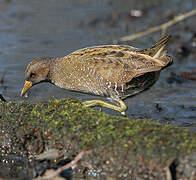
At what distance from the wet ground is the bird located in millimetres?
763

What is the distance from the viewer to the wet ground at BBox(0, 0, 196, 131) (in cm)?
657

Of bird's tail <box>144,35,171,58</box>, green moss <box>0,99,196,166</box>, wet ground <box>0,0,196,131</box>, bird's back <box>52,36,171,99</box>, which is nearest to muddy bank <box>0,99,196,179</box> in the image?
green moss <box>0,99,196,166</box>

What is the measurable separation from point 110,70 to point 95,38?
14.3 ft

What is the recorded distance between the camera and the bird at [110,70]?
524 centimetres

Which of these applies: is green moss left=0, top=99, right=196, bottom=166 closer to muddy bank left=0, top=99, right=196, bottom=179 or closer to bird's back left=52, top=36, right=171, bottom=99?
muddy bank left=0, top=99, right=196, bottom=179

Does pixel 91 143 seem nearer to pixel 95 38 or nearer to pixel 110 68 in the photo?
pixel 110 68

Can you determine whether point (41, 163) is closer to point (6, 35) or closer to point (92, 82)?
point (92, 82)

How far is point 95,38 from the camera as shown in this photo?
9516 mm

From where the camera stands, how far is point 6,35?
9.54 m

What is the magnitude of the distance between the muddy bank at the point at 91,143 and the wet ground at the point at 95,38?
169 cm

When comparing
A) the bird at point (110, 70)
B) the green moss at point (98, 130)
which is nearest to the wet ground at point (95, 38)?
the bird at point (110, 70)

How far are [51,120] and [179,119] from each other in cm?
216

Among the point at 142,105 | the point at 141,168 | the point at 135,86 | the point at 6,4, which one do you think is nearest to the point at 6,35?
the point at 6,4

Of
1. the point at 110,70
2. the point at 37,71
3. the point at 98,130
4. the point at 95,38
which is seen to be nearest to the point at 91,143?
the point at 98,130
